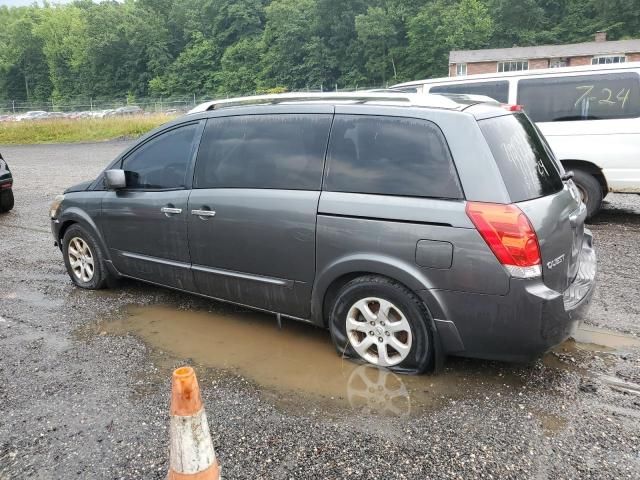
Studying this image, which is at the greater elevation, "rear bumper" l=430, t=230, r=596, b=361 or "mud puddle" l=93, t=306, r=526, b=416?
"rear bumper" l=430, t=230, r=596, b=361

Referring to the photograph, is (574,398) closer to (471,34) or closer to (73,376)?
(73,376)

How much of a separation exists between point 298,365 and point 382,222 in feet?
4.00

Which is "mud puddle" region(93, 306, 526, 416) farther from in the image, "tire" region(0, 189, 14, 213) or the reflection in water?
"tire" region(0, 189, 14, 213)

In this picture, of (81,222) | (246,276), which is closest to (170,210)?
(246,276)

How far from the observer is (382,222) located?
3500 mm

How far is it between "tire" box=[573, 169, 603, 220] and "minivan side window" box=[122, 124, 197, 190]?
5.60 metres

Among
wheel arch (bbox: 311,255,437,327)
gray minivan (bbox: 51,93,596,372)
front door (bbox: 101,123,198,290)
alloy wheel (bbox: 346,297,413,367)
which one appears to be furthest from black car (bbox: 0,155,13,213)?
alloy wheel (bbox: 346,297,413,367)

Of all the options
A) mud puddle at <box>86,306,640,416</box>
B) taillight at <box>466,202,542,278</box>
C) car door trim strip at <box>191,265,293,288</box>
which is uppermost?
taillight at <box>466,202,542,278</box>

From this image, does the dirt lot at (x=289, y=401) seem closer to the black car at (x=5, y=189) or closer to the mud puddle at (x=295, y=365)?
the mud puddle at (x=295, y=365)

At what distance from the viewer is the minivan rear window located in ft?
11.1

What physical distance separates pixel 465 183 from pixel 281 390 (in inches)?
69.3

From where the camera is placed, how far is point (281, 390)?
358 centimetres

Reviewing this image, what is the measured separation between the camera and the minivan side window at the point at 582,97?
727 cm

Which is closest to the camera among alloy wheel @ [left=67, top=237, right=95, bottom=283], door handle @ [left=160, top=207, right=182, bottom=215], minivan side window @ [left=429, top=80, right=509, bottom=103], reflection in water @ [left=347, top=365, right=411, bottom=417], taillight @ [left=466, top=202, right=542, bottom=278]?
taillight @ [left=466, top=202, right=542, bottom=278]
